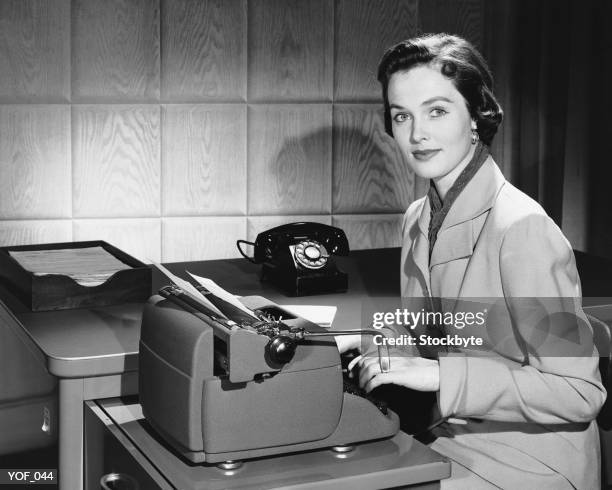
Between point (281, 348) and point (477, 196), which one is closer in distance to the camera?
point (281, 348)

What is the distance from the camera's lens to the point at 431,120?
1.82 meters

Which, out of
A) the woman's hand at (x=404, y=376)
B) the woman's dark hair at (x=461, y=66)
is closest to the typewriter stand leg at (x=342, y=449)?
the woman's hand at (x=404, y=376)

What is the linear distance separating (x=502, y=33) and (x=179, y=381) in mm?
2553

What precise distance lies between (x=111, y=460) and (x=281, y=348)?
500 mm

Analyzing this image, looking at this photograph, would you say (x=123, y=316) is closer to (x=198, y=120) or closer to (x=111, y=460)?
(x=111, y=460)

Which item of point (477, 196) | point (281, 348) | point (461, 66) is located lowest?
point (281, 348)

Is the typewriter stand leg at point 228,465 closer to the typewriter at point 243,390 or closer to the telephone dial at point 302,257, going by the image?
the typewriter at point 243,390

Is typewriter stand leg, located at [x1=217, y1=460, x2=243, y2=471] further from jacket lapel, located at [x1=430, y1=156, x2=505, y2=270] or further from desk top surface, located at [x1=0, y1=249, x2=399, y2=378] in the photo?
jacket lapel, located at [x1=430, y1=156, x2=505, y2=270]

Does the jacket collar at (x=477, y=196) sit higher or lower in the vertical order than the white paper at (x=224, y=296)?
higher

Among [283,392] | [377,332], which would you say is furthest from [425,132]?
[283,392]

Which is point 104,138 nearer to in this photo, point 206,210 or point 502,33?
point 206,210

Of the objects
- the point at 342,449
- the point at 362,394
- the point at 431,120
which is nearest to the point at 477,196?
the point at 431,120

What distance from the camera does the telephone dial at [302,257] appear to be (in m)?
2.52

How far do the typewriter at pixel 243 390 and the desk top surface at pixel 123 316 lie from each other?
13.5 inches
